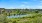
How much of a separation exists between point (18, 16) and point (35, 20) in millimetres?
449

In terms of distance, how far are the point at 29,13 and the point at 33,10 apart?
14 centimetres

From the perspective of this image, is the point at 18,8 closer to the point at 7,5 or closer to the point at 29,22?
the point at 7,5

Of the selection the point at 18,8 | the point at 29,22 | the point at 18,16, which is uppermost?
the point at 18,8

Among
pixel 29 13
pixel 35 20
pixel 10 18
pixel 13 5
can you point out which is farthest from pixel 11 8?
pixel 35 20

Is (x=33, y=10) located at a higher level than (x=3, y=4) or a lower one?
lower

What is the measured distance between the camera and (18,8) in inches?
94.9

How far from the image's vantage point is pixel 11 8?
94.6 inches

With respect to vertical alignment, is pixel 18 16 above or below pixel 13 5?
below

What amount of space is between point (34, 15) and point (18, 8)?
46 centimetres

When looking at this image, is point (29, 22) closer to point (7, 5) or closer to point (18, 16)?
point (18, 16)

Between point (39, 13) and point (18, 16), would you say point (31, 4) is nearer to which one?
point (39, 13)

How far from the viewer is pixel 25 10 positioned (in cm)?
245

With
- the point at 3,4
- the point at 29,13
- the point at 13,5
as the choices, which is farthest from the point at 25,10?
the point at 3,4

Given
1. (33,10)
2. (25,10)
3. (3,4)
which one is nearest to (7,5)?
(3,4)
